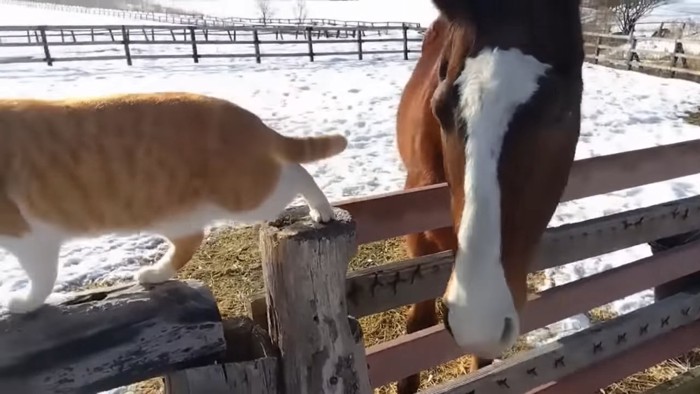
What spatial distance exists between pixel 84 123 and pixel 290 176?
1.18ft

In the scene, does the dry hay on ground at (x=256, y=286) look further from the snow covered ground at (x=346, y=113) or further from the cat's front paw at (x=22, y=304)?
the cat's front paw at (x=22, y=304)

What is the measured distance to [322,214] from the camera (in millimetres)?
1189

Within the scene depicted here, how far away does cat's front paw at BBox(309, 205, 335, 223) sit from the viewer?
1.18 m

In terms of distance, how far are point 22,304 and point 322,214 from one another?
59 cm

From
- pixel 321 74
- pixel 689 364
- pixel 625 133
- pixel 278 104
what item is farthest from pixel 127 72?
pixel 689 364

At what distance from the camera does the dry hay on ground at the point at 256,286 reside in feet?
9.17

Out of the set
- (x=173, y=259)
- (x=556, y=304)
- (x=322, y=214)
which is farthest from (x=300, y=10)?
(x=173, y=259)

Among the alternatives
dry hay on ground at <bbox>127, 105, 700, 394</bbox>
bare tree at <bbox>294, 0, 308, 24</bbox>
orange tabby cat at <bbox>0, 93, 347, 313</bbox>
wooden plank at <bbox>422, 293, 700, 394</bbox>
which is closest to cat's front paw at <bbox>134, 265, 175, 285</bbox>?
orange tabby cat at <bbox>0, 93, 347, 313</bbox>

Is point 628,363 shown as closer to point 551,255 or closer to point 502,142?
point 551,255

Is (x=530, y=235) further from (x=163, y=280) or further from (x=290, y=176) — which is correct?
(x=163, y=280)

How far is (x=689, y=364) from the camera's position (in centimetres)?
291

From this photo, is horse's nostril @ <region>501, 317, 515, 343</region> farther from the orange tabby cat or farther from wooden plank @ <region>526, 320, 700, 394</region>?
wooden plank @ <region>526, 320, 700, 394</region>

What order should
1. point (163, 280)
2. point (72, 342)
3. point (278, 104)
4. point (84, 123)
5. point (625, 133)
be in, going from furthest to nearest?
point (278, 104) < point (625, 133) < point (163, 280) < point (72, 342) < point (84, 123)

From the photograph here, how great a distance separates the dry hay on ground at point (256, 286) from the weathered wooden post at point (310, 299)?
5.04 feet
